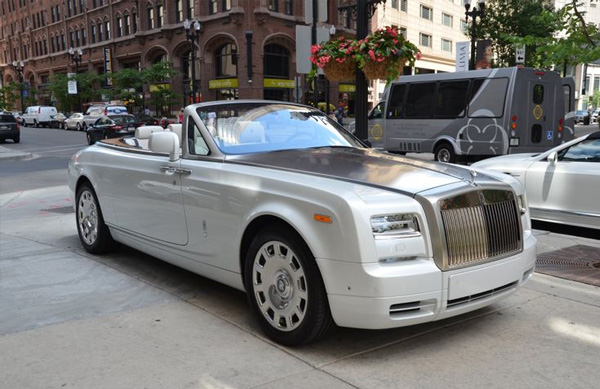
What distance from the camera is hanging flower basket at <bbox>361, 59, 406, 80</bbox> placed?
7109mm

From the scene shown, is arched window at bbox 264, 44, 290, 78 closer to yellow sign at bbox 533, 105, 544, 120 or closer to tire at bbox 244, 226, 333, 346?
yellow sign at bbox 533, 105, 544, 120

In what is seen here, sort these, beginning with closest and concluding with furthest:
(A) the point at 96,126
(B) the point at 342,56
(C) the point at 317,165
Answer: (C) the point at 317,165 < (B) the point at 342,56 < (A) the point at 96,126

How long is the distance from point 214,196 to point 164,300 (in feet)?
3.69

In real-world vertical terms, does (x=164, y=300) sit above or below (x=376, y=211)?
below

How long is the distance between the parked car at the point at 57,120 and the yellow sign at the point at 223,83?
→ 1362 cm

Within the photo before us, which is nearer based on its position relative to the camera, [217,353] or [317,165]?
[217,353]

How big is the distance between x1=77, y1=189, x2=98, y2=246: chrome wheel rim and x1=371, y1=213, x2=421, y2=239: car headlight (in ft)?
12.7

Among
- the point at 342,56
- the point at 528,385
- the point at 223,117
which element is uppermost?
the point at 342,56

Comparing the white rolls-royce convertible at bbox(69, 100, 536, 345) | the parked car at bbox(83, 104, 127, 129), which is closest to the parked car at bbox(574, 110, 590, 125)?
the parked car at bbox(83, 104, 127, 129)

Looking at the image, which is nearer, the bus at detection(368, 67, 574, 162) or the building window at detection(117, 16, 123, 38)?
the bus at detection(368, 67, 574, 162)

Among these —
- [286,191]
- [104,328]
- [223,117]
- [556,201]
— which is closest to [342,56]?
[223,117]

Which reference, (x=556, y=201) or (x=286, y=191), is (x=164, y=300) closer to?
(x=286, y=191)

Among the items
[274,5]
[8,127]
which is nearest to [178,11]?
[274,5]

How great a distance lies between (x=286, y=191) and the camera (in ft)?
12.1
